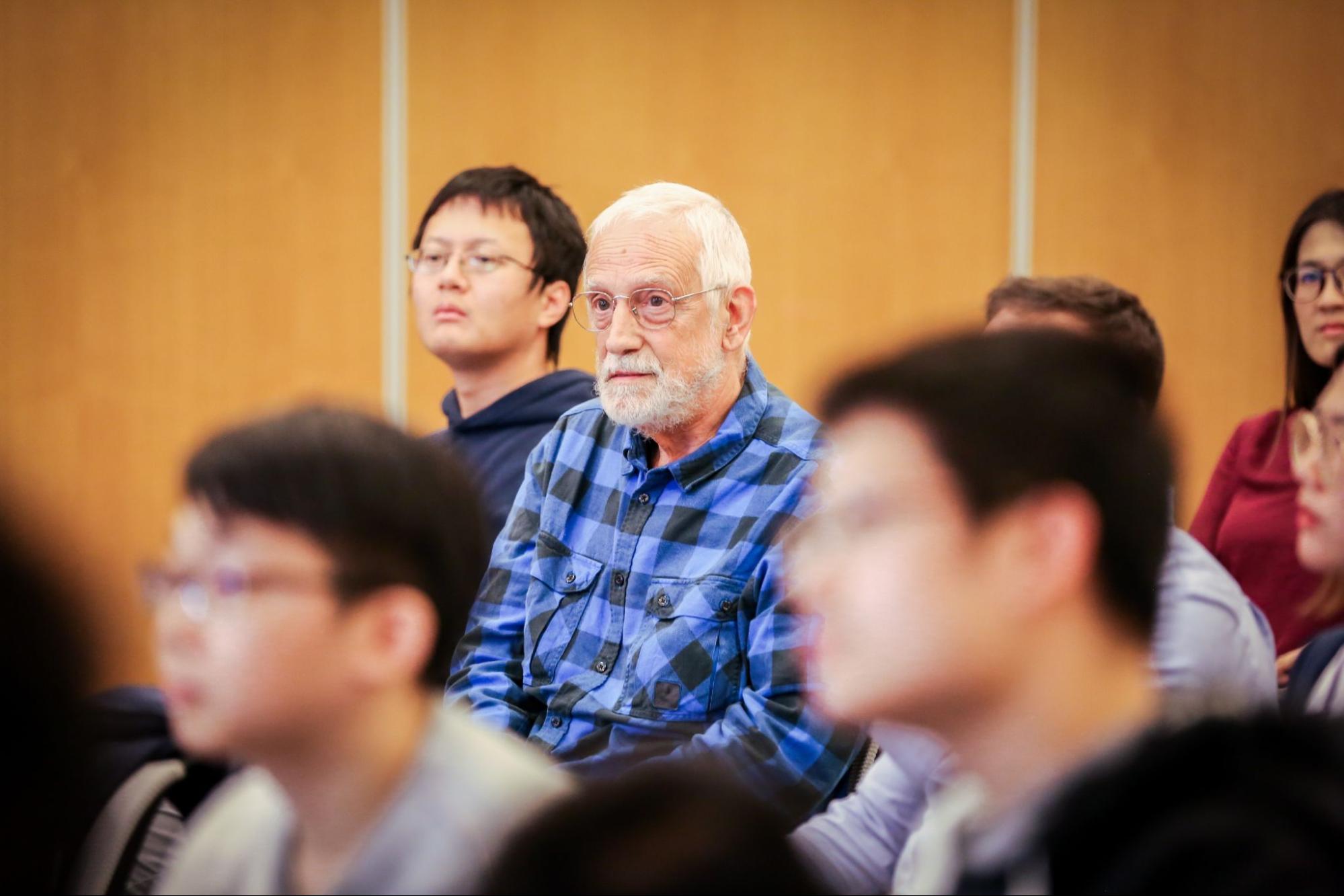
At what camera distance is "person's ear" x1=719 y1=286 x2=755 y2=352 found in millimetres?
2396

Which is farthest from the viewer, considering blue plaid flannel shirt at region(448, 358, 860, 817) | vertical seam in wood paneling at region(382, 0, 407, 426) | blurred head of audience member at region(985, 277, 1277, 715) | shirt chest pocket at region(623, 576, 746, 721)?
vertical seam in wood paneling at region(382, 0, 407, 426)

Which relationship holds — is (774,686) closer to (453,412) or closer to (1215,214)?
(453,412)

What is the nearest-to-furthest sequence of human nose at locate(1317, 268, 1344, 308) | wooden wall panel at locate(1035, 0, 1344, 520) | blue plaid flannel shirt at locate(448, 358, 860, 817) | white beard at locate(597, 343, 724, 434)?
blue plaid flannel shirt at locate(448, 358, 860, 817), white beard at locate(597, 343, 724, 434), human nose at locate(1317, 268, 1344, 308), wooden wall panel at locate(1035, 0, 1344, 520)

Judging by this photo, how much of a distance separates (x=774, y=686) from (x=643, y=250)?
83 centimetres

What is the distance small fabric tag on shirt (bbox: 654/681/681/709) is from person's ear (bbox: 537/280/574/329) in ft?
4.23

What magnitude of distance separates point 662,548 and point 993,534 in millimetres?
1175

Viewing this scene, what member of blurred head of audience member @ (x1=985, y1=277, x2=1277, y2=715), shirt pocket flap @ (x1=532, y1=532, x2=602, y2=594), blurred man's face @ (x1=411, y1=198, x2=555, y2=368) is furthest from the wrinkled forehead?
blurred head of audience member @ (x1=985, y1=277, x2=1277, y2=715)

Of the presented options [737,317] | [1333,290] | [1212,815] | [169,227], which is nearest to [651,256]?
[737,317]

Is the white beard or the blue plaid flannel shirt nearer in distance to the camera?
the blue plaid flannel shirt

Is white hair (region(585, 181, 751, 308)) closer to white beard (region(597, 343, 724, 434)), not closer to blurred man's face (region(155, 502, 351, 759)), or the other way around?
white beard (region(597, 343, 724, 434))

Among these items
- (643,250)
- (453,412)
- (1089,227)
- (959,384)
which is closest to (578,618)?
(643,250)

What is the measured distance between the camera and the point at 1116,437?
100cm

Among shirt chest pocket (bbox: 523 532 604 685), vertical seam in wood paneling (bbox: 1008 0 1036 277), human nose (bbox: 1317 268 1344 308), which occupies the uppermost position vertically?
vertical seam in wood paneling (bbox: 1008 0 1036 277)

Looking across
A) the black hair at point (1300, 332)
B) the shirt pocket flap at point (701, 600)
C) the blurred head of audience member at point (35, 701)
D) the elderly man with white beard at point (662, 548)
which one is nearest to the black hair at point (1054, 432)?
the blurred head of audience member at point (35, 701)
